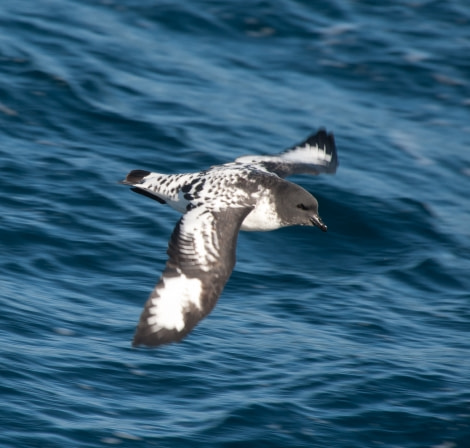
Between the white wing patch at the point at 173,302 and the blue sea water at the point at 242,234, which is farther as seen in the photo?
the blue sea water at the point at 242,234

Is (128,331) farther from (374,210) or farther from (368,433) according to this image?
(374,210)

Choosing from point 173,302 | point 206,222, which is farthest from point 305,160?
point 173,302

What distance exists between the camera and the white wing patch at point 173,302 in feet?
20.7

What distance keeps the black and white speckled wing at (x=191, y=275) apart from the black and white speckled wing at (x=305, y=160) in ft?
5.99

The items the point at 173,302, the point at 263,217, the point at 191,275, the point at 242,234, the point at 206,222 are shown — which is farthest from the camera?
the point at 242,234

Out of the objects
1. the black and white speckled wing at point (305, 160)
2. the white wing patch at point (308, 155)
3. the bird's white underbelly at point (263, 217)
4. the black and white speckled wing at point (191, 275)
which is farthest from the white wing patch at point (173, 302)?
the white wing patch at point (308, 155)

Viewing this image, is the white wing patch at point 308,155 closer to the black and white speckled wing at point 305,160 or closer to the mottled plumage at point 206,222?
the black and white speckled wing at point 305,160

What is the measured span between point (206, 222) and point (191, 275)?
605 mm

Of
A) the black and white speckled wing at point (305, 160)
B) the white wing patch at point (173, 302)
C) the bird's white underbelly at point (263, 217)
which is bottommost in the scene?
the white wing patch at point (173, 302)

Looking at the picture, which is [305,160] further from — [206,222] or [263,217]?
[206,222]

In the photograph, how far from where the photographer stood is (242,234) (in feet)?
35.2

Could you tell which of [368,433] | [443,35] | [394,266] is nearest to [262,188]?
[368,433]

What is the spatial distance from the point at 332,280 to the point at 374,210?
185 centimetres

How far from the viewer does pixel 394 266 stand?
34.9 feet
